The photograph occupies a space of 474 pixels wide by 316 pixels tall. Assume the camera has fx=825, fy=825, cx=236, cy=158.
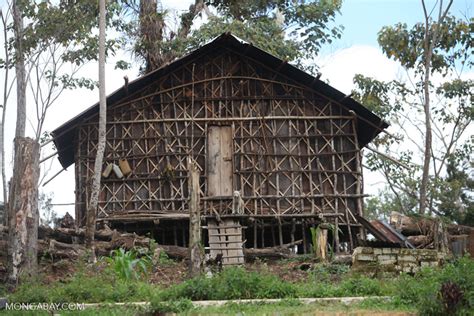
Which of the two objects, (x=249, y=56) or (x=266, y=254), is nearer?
(x=266, y=254)

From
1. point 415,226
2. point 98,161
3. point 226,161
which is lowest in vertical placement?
point 415,226

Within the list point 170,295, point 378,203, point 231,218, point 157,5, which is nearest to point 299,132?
point 231,218

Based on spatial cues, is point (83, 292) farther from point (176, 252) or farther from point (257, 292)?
point (176, 252)

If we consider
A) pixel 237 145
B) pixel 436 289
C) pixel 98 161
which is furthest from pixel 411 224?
pixel 436 289

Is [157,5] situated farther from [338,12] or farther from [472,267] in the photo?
[472,267]

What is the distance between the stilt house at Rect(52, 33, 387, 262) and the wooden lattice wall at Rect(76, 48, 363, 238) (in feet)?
0.10

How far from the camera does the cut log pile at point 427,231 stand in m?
19.8

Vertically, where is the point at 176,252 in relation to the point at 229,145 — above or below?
below

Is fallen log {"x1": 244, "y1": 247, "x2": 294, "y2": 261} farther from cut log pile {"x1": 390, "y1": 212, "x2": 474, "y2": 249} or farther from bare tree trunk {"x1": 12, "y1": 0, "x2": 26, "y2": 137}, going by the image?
bare tree trunk {"x1": 12, "y1": 0, "x2": 26, "y2": 137}

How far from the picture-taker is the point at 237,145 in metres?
24.3

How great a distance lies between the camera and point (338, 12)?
3109 cm

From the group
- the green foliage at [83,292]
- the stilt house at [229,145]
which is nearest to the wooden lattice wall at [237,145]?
the stilt house at [229,145]

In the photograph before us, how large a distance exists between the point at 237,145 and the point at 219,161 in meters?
0.71

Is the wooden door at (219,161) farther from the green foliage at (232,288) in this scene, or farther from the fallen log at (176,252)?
the green foliage at (232,288)
